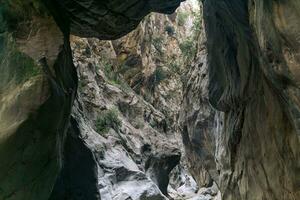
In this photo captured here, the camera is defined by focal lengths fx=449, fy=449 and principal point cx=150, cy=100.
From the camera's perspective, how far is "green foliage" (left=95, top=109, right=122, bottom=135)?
15273 millimetres

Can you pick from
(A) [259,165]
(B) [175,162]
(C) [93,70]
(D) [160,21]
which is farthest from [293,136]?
(D) [160,21]

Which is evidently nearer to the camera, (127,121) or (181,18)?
(127,121)

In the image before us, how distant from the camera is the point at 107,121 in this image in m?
15.8

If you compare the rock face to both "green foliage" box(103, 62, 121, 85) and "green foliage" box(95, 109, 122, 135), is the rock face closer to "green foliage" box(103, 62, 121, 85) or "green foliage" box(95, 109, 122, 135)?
"green foliage" box(95, 109, 122, 135)

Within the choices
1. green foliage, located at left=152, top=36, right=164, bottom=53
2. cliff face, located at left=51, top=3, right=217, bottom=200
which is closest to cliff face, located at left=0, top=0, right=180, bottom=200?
cliff face, located at left=51, top=3, right=217, bottom=200

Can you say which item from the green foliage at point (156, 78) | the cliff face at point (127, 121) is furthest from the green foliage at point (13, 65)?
the green foliage at point (156, 78)

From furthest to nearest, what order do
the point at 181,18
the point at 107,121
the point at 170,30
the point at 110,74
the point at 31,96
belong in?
the point at 181,18 → the point at 170,30 → the point at 110,74 → the point at 107,121 → the point at 31,96

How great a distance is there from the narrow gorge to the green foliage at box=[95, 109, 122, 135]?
57 millimetres

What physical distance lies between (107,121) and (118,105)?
3472 millimetres

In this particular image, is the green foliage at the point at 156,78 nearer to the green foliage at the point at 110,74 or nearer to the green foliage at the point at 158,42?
the green foliage at the point at 158,42

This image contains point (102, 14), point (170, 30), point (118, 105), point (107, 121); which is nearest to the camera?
point (102, 14)

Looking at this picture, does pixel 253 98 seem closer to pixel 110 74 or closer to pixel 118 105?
pixel 118 105

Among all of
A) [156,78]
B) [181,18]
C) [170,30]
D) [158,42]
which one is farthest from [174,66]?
[181,18]

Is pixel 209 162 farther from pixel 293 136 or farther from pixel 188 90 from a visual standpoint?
pixel 293 136
